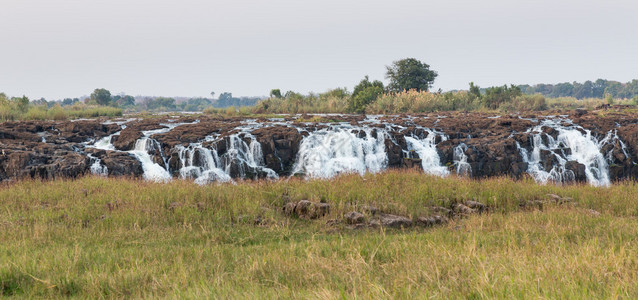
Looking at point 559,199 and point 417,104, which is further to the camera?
point 417,104

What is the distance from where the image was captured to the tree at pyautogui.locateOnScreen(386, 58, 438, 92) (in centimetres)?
5934

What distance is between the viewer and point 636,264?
4.38 metres

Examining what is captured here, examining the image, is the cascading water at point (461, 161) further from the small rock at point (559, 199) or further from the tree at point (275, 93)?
the tree at point (275, 93)

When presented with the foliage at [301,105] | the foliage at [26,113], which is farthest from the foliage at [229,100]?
the foliage at [26,113]

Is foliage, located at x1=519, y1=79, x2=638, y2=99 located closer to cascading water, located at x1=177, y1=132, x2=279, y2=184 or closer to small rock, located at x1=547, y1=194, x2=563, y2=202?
cascading water, located at x1=177, y1=132, x2=279, y2=184

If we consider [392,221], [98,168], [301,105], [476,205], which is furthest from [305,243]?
[301,105]

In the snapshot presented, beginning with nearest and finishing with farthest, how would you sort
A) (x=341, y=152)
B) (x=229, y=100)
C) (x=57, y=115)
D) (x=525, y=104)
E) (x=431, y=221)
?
(x=431, y=221) → (x=341, y=152) → (x=57, y=115) → (x=525, y=104) → (x=229, y=100)

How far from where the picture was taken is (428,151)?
20922 millimetres

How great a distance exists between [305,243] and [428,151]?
50.4 ft

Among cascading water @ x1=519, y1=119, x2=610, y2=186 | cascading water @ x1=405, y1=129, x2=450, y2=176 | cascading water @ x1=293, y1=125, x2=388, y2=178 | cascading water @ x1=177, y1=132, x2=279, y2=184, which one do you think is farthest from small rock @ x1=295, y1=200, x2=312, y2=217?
cascading water @ x1=519, y1=119, x2=610, y2=186

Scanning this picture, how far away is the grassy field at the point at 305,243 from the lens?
4090 millimetres

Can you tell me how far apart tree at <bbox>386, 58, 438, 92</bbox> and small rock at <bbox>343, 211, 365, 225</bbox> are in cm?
5251

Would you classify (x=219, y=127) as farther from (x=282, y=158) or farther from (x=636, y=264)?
(x=636, y=264)

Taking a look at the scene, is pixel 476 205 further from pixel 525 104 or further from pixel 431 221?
pixel 525 104
